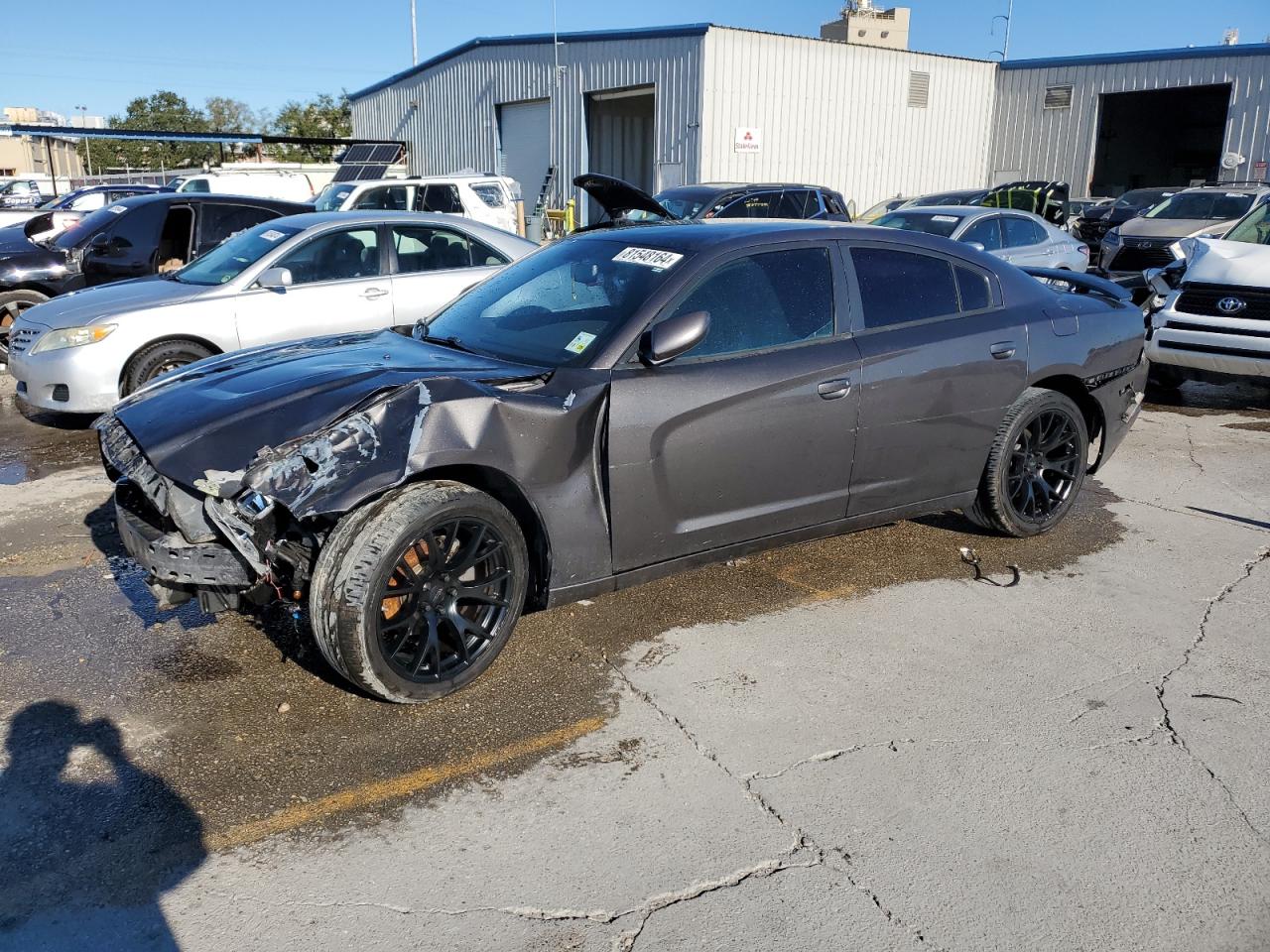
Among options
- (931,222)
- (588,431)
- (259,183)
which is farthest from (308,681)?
(259,183)

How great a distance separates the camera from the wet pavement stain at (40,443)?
7020 millimetres

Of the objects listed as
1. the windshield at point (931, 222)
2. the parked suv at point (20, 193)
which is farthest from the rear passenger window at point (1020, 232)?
the parked suv at point (20, 193)

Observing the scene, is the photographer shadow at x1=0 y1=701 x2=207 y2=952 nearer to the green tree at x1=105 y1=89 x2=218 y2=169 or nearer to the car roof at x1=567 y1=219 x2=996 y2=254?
the car roof at x1=567 y1=219 x2=996 y2=254

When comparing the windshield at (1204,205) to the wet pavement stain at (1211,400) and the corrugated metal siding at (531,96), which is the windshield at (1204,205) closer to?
the wet pavement stain at (1211,400)

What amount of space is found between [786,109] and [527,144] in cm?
735

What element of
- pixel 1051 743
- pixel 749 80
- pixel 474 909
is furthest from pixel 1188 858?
pixel 749 80

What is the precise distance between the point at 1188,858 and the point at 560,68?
26.2 meters

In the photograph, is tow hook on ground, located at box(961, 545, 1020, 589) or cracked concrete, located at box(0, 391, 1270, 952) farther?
tow hook on ground, located at box(961, 545, 1020, 589)

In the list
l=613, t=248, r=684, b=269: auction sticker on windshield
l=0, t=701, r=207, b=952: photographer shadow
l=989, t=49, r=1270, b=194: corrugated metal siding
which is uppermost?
l=989, t=49, r=1270, b=194: corrugated metal siding

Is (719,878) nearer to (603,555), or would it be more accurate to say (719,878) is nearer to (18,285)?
(603,555)

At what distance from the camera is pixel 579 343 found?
4.15 metres

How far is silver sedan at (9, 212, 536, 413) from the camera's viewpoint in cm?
730

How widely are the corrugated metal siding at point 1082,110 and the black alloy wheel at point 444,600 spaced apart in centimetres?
2740

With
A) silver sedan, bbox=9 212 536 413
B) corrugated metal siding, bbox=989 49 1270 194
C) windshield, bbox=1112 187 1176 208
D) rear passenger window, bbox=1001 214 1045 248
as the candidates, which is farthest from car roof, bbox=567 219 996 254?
corrugated metal siding, bbox=989 49 1270 194
